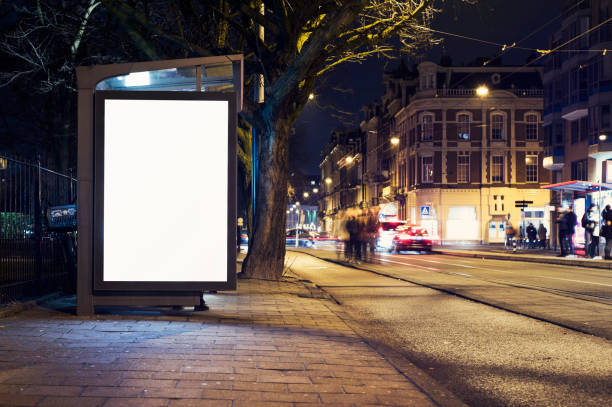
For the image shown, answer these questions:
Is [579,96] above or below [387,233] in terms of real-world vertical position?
above

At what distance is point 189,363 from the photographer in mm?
5266

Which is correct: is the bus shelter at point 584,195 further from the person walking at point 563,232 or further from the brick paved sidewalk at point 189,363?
the brick paved sidewalk at point 189,363

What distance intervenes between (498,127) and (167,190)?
180 feet

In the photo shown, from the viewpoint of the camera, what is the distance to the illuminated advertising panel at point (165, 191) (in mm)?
7562

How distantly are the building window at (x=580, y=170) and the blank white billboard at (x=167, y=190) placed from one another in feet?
117

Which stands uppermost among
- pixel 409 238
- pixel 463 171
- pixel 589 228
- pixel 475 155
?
pixel 475 155

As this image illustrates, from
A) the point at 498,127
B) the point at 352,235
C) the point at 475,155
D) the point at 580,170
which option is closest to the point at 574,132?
the point at 580,170

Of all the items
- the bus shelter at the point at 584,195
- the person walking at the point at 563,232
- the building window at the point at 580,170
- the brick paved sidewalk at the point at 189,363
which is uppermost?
the building window at the point at 580,170

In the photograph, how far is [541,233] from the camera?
137 ft

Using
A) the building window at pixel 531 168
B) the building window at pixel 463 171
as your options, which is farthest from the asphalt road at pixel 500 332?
the building window at pixel 531 168

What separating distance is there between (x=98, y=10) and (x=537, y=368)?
708 inches

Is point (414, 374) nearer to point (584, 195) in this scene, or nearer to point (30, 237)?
point (30, 237)

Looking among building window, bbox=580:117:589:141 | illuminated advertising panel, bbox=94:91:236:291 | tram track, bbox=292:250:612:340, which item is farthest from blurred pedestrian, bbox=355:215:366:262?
building window, bbox=580:117:589:141

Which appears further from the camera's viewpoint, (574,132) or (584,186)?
(574,132)
